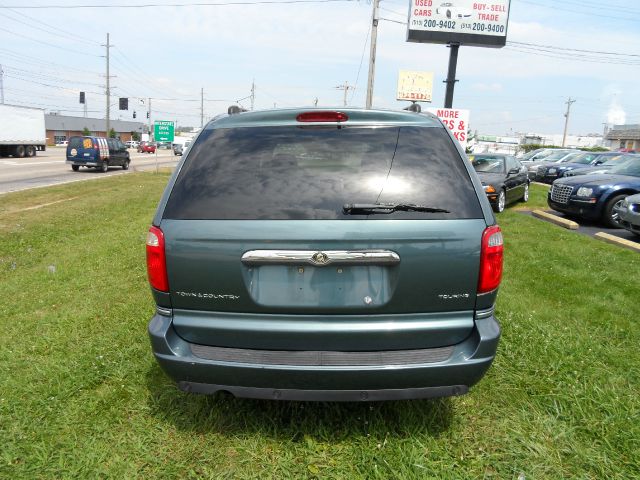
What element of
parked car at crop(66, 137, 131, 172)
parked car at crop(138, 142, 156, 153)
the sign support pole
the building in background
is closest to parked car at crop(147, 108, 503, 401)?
the sign support pole

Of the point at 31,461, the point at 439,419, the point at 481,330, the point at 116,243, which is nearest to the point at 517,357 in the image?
the point at 439,419

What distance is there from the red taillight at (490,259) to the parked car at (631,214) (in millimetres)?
6845

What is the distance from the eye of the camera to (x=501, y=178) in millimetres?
11570

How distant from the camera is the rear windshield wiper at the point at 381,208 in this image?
85.3 inches

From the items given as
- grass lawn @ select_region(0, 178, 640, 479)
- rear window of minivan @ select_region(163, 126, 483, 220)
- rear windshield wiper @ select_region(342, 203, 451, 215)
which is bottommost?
grass lawn @ select_region(0, 178, 640, 479)

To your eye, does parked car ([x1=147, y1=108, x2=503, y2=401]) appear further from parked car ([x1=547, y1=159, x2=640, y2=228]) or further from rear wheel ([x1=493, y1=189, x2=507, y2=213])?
rear wheel ([x1=493, y1=189, x2=507, y2=213])

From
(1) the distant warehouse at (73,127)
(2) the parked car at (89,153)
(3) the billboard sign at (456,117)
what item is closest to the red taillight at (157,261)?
(3) the billboard sign at (456,117)

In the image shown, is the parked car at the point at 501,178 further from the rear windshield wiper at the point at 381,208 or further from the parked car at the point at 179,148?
the parked car at the point at 179,148

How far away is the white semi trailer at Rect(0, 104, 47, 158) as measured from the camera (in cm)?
3070

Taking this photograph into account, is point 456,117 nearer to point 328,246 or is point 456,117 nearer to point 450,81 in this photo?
point 450,81

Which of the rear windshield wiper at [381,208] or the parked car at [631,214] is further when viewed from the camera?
the parked car at [631,214]

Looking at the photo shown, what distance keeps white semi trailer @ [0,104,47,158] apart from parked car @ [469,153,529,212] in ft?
104

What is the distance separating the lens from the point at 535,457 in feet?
8.08

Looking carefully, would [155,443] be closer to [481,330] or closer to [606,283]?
[481,330]
